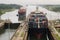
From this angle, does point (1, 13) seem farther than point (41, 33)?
Yes

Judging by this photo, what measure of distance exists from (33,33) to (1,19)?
3.73m

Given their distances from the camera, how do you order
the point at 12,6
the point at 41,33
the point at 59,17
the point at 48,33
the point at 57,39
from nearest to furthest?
the point at 57,39, the point at 41,33, the point at 48,33, the point at 12,6, the point at 59,17

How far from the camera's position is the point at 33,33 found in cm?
719

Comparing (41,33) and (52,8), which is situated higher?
(52,8)

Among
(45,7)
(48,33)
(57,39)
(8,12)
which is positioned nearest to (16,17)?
(8,12)

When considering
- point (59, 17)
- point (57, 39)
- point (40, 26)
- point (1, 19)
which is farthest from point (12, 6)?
point (57, 39)

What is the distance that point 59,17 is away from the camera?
10531mm

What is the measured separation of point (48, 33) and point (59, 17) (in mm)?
2943

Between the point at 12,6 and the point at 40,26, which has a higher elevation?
the point at 12,6

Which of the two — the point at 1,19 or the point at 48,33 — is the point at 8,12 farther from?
the point at 48,33

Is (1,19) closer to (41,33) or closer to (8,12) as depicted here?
(8,12)

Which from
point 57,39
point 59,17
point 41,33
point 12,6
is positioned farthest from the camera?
point 59,17

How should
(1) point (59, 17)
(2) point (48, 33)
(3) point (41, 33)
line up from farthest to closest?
(1) point (59, 17)
(2) point (48, 33)
(3) point (41, 33)

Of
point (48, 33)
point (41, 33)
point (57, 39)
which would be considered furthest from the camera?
point (48, 33)
